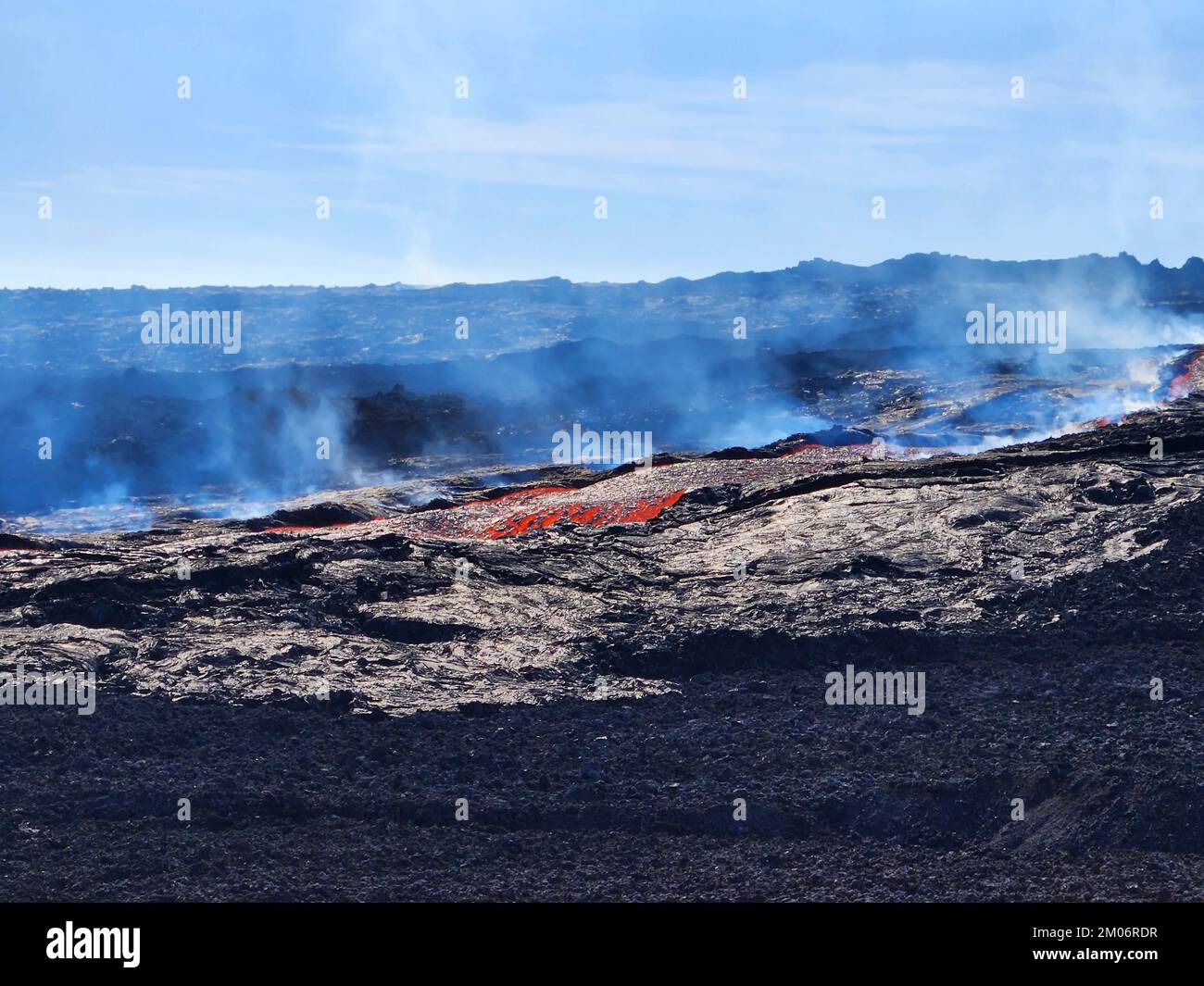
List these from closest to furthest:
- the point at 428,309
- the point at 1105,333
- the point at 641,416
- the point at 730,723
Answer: the point at 730,723, the point at 641,416, the point at 1105,333, the point at 428,309

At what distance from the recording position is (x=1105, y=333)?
57.9 m

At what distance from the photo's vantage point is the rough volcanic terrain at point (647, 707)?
12.0 meters

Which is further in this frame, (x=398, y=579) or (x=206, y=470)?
(x=206, y=470)

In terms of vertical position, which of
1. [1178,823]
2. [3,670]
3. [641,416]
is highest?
[641,416]

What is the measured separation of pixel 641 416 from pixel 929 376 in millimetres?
9855

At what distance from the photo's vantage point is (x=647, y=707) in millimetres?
14805

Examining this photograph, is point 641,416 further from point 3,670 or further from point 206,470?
point 3,670

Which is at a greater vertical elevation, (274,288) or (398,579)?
(274,288)

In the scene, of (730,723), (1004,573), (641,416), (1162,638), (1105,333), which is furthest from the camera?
(1105,333)

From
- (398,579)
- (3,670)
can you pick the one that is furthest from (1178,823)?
(3,670)

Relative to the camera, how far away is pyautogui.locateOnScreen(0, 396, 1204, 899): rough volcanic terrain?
11953 millimetres

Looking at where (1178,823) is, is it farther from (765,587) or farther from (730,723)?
(765,587)

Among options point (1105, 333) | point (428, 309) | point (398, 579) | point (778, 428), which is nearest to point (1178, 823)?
point (398, 579)

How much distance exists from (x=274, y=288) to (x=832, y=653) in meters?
69.9
